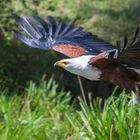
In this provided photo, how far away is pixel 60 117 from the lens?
6227 millimetres

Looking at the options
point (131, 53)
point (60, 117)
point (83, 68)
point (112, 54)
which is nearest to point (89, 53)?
point (83, 68)

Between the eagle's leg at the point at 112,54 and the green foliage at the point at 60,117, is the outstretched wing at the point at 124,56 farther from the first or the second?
the green foliage at the point at 60,117

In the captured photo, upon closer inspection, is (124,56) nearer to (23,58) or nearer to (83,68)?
(83,68)

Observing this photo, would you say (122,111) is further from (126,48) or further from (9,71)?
(9,71)

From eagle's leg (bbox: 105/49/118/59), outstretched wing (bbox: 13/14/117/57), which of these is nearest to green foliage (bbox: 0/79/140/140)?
outstretched wing (bbox: 13/14/117/57)

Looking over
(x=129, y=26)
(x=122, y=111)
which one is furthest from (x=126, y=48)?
(x=129, y=26)

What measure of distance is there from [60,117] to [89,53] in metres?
1.67

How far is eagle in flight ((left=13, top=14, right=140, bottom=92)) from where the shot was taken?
13.4ft

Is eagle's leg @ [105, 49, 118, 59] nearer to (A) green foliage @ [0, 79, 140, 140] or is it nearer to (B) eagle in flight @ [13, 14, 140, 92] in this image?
(B) eagle in flight @ [13, 14, 140, 92]

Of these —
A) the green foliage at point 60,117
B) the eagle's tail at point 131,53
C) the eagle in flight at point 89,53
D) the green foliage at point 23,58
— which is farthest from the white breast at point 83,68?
the green foliage at point 23,58

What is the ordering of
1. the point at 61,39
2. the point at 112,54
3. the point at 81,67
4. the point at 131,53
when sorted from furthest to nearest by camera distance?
the point at 61,39 → the point at 81,67 → the point at 112,54 → the point at 131,53

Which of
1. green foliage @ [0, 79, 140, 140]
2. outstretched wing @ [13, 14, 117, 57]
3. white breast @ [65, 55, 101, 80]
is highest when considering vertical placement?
outstretched wing @ [13, 14, 117, 57]

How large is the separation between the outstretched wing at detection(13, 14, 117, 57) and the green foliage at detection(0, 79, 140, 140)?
0.36 meters

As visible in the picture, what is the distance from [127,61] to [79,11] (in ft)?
18.4
